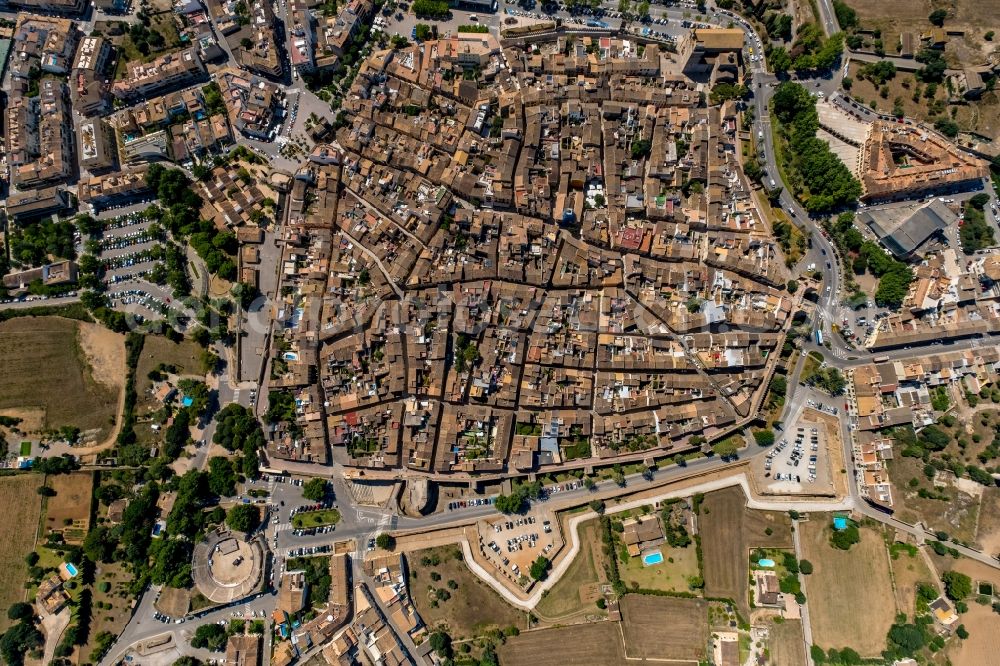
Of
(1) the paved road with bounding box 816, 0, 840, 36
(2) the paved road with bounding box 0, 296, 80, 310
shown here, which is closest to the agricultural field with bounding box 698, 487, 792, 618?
(1) the paved road with bounding box 816, 0, 840, 36

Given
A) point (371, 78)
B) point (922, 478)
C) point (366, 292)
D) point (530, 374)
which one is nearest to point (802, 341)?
point (922, 478)

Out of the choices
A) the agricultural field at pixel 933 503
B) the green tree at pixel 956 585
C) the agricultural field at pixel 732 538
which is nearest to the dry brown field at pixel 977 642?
A: the green tree at pixel 956 585

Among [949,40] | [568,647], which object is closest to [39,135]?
[568,647]

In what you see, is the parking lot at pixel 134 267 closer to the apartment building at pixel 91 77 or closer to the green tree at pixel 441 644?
the apartment building at pixel 91 77

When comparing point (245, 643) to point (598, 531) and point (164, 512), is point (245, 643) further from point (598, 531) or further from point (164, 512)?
point (598, 531)

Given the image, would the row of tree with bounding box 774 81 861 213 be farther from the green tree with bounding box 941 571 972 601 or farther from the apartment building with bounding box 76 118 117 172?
the apartment building with bounding box 76 118 117 172

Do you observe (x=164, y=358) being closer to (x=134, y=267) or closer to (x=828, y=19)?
(x=134, y=267)
